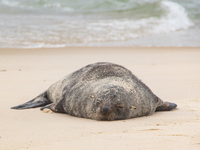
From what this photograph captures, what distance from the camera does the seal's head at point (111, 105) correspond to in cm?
388

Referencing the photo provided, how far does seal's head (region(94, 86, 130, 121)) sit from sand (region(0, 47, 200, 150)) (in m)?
0.11

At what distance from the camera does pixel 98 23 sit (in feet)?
54.3

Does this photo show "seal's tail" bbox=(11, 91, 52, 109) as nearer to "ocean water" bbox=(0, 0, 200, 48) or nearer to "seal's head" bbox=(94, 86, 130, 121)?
"seal's head" bbox=(94, 86, 130, 121)

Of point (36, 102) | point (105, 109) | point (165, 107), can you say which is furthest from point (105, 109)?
point (36, 102)

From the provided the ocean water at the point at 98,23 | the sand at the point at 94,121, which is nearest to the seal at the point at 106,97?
the sand at the point at 94,121

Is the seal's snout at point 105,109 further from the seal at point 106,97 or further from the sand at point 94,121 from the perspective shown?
the sand at point 94,121

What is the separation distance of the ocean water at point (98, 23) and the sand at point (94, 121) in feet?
5.63

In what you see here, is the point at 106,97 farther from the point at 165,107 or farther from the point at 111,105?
the point at 165,107

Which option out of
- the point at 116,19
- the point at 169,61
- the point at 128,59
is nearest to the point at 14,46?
the point at 128,59

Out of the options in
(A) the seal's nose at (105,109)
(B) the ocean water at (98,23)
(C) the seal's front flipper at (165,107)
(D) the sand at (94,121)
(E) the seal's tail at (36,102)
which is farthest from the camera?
(B) the ocean water at (98,23)

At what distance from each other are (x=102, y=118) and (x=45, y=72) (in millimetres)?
4318

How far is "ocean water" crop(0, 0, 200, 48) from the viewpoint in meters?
13.1

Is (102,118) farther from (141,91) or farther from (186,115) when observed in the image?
(186,115)

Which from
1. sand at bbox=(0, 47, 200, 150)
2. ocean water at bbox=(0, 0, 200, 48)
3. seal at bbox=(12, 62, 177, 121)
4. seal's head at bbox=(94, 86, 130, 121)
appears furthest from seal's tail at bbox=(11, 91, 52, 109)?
ocean water at bbox=(0, 0, 200, 48)
